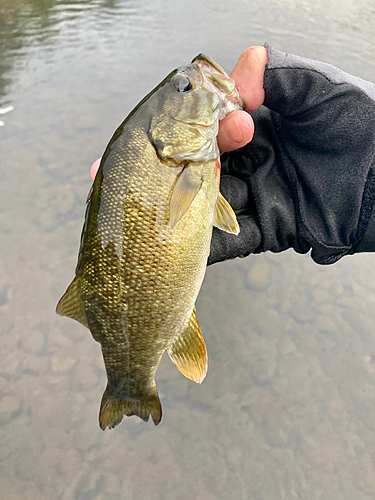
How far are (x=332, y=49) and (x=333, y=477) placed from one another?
5461 mm

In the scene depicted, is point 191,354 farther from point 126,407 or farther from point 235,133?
point 235,133

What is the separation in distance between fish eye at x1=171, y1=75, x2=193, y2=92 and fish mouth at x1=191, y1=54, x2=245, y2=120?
0.07 meters

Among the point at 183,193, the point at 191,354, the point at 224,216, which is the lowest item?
the point at 191,354

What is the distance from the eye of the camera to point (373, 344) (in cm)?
295

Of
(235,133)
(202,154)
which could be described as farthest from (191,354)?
(235,133)

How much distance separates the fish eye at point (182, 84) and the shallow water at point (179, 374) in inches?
76.9

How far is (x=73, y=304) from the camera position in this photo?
5.50 feet

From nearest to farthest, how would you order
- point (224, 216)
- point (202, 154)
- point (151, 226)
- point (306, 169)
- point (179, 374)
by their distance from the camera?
point (151, 226) < point (202, 154) < point (224, 216) < point (306, 169) < point (179, 374)

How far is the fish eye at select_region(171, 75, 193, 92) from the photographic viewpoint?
168 centimetres

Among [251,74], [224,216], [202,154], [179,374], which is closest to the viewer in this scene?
[202,154]

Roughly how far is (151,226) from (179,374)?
5.58 feet

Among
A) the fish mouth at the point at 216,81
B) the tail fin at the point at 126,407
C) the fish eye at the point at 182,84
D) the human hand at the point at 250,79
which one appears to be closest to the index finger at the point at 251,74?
the human hand at the point at 250,79

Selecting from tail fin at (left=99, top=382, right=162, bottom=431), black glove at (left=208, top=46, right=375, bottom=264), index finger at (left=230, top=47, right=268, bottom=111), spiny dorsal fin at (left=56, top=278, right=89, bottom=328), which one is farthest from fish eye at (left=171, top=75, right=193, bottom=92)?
tail fin at (left=99, top=382, right=162, bottom=431)

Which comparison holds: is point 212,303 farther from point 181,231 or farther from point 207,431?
point 181,231
